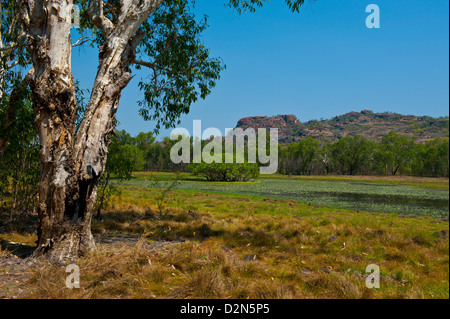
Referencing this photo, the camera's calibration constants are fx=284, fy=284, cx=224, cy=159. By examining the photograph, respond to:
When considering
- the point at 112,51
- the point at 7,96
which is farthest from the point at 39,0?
the point at 7,96

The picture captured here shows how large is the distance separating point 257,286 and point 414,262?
3.91m

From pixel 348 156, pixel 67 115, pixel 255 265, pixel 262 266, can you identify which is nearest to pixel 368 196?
pixel 262 266

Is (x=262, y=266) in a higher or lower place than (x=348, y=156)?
lower

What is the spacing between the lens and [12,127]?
7512mm

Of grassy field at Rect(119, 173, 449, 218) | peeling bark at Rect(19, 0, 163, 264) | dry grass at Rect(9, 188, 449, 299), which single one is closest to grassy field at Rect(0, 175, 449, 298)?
dry grass at Rect(9, 188, 449, 299)

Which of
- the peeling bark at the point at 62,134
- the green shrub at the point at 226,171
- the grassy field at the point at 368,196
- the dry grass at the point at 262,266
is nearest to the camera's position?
the dry grass at the point at 262,266

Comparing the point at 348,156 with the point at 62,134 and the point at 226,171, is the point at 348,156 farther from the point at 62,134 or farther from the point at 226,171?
the point at 62,134

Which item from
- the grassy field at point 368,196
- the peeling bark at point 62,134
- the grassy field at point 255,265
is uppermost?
the peeling bark at point 62,134

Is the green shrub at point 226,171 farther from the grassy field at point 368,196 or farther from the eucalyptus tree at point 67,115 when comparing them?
the eucalyptus tree at point 67,115

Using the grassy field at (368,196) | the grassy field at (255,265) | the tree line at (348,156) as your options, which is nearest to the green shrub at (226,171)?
the grassy field at (368,196)

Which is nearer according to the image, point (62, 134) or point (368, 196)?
point (62, 134)

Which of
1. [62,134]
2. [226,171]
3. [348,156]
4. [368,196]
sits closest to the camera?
[62,134]

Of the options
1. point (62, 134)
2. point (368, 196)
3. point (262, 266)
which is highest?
point (62, 134)

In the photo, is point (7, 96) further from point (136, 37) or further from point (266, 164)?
point (266, 164)
